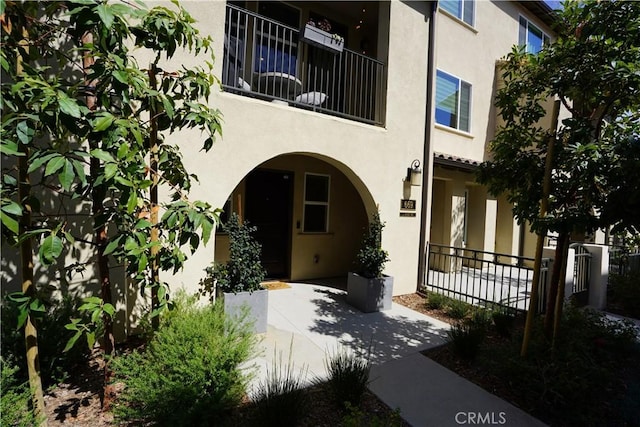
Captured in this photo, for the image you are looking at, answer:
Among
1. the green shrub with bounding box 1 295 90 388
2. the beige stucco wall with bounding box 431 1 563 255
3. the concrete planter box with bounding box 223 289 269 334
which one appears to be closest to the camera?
the green shrub with bounding box 1 295 90 388

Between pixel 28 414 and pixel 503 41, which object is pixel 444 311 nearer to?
pixel 28 414

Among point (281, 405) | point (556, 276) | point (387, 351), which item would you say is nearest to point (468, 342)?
point (387, 351)

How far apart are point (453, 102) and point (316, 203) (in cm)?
489

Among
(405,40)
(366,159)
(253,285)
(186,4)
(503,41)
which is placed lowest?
(253,285)

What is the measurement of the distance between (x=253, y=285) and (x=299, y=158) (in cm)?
376

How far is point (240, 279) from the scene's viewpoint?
4.64 meters

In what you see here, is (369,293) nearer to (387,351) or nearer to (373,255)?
(373,255)

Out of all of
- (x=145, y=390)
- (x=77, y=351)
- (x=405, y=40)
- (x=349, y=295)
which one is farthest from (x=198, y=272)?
(x=405, y=40)

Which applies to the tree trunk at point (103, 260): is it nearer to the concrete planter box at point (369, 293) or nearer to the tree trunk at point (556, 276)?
the concrete planter box at point (369, 293)

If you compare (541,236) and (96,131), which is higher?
(96,131)

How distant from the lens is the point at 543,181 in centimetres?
357

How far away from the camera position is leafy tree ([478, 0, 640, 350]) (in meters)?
2.98

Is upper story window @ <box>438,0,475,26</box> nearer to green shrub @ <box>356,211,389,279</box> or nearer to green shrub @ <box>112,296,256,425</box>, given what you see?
green shrub @ <box>356,211,389,279</box>

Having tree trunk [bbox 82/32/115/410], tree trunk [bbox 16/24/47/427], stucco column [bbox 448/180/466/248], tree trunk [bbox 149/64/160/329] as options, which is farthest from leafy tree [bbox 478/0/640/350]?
stucco column [bbox 448/180/466/248]
